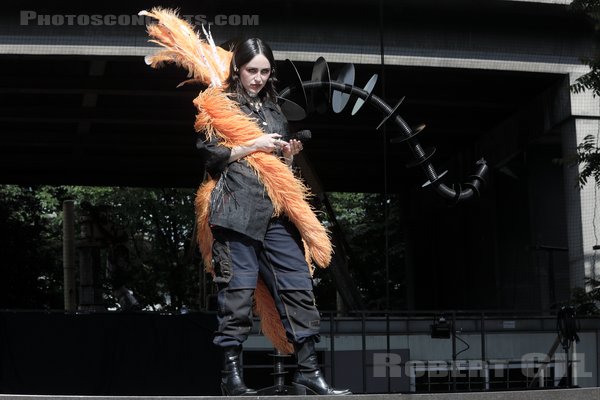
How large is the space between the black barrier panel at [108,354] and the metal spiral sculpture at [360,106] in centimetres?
658

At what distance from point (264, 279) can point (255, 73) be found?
87 cm

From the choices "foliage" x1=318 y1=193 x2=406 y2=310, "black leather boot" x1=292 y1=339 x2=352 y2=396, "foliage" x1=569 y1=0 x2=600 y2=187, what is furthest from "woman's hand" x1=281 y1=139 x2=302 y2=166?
"foliage" x1=318 y1=193 x2=406 y2=310

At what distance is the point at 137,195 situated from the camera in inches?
1184

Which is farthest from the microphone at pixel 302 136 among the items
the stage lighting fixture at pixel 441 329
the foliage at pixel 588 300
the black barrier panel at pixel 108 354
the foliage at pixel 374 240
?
the foliage at pixel 374 240

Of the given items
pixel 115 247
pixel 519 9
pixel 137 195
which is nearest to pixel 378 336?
pixel 519 9

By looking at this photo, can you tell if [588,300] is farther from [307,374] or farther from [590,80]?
[307,374]

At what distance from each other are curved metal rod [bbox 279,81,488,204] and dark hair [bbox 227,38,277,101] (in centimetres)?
13

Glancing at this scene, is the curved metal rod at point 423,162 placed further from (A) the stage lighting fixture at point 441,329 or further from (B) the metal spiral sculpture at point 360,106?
(A) the stage lighting fixture at point 441,329

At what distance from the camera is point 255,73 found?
429cm

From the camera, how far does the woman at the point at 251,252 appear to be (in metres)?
4.09

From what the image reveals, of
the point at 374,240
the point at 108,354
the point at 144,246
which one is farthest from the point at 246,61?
the point at 144,246

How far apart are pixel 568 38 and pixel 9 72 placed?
888 centimetres

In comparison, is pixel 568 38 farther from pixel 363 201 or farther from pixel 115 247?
pixel 363 201

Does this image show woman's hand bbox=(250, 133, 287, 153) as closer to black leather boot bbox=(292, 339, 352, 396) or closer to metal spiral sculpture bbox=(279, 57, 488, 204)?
metal spiral sculpture bbox=(279, 57, 488, 204)
